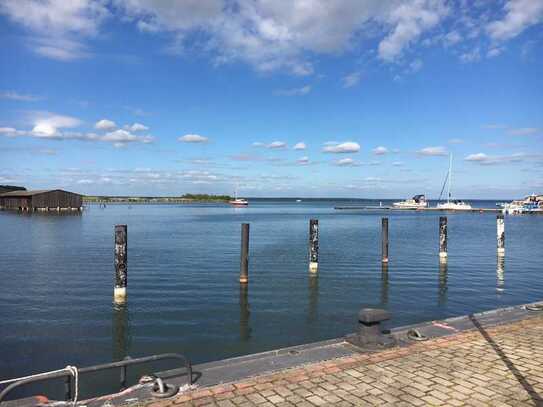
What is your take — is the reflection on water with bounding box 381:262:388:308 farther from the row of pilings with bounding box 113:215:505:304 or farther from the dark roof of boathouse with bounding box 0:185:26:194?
the dark roof of boathouse with bounding box 0:185:26:194

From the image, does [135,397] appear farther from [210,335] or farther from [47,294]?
[47,294]

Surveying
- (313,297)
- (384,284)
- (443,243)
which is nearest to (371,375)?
(313,297)

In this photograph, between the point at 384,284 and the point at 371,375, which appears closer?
the point at 371,375

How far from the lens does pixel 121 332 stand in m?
13.5

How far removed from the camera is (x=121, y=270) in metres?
17.5

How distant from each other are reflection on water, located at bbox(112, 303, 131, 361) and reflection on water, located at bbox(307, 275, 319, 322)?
5.98m

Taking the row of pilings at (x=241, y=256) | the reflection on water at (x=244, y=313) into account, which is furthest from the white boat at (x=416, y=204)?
the reflection on water at (x=244, y=313)

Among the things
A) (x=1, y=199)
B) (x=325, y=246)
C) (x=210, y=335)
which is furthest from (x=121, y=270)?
(x=1, y=199)

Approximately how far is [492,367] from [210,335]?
8.06 meters

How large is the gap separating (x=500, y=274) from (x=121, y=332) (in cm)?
2009

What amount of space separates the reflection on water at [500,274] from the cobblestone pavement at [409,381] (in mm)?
12456

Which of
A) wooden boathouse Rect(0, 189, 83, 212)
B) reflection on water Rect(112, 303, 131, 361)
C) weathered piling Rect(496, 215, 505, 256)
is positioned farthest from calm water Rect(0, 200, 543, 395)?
wooden boathouse Rect(0, 189, 83, 212)

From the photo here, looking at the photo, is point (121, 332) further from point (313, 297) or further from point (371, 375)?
point (371, 375)

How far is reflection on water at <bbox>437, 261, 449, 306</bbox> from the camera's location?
17.6 metres
